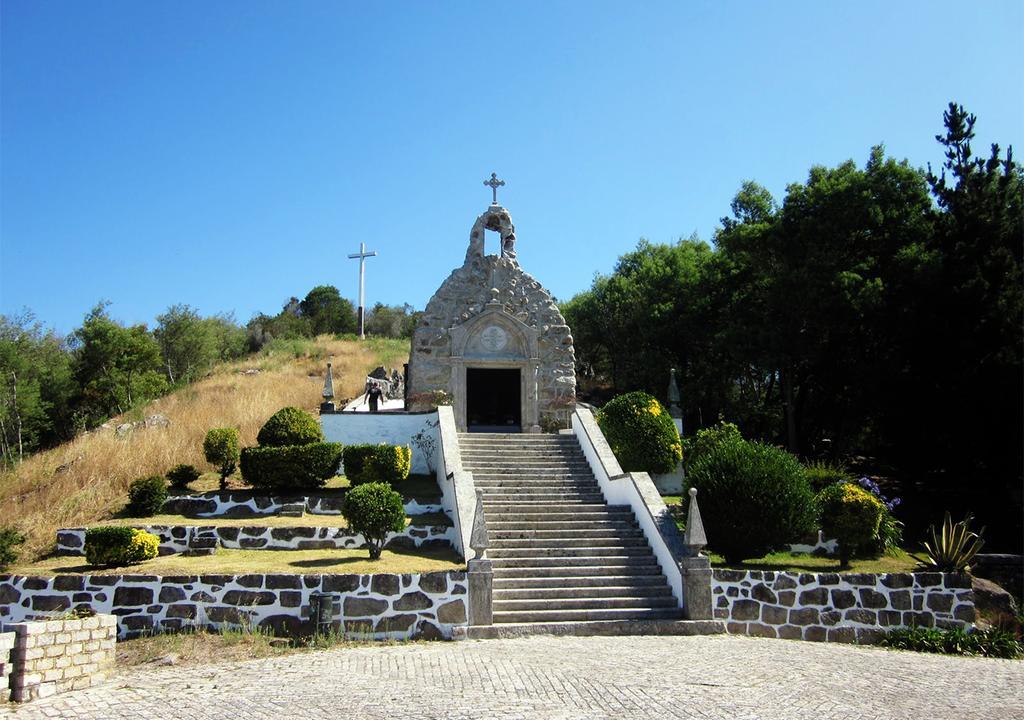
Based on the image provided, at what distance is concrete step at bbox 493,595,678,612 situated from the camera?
39.6 ft

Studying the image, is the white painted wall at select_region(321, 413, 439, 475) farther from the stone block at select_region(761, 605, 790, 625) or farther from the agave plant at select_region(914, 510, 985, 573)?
the agave plant at select_region(914, 510, 985, 573)

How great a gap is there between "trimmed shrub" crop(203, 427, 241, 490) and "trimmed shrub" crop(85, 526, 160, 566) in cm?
450

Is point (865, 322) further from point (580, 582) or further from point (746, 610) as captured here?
point (580, 582)

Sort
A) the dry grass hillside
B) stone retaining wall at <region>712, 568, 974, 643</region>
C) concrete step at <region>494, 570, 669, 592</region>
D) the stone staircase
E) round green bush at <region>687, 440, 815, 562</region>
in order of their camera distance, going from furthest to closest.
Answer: the dry grass hillside → round green bush at <region>687, 440, 815, 562</region> → concrete step at <region>494, 570, 669, 592</region> → stone retaining wall at <region>712, 568, 974, 643</region> → the stone staircase

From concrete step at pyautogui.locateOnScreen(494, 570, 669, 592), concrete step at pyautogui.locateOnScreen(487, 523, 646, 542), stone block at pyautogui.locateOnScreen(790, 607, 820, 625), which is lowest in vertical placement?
stone block at pyautogui.locateOnScreen(790, 607, 820, 625)

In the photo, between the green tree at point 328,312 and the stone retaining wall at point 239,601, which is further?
the green tree at point 328,312

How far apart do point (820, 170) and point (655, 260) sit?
9114 millimetres

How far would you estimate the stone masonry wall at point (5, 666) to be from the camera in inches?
318

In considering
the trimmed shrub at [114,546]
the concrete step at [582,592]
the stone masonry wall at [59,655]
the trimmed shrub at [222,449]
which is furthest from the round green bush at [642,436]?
the stone masonry wall at [59,655]

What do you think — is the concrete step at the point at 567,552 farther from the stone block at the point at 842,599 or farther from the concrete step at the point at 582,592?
the stone block at the point at 842,599

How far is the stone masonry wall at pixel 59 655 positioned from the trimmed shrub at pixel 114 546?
11.2ft

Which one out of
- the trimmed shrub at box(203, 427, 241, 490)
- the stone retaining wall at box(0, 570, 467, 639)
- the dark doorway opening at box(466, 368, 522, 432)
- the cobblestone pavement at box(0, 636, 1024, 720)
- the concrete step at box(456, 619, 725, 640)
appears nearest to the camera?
the cobblestone pavement at box(0, 636, 1024, 720)

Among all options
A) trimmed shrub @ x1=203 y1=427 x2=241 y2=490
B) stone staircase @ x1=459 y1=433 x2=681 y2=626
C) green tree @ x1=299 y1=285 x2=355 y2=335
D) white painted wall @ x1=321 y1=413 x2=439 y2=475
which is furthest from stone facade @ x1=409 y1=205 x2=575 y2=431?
green tree @ x1=299 y1=285 x2=355 y2=335

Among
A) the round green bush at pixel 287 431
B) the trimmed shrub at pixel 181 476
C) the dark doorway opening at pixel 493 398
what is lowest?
the trimmed shrub at pixel 181 476
